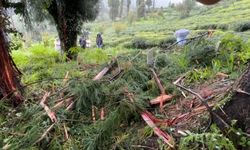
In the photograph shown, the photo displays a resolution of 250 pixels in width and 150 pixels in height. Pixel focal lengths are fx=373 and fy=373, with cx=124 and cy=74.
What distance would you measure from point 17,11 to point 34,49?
113 inches

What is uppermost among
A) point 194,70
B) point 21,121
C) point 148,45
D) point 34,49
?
point 194,70

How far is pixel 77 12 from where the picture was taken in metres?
13.3

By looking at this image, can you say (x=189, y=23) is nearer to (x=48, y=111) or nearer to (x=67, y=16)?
(x=67, y=16)

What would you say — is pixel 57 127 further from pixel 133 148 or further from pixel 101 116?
pixel 133 148

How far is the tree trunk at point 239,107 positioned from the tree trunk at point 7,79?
8.89 ft

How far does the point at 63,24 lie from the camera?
1266 centimetres

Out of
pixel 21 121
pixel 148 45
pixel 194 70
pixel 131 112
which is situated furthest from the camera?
pixel 148 45

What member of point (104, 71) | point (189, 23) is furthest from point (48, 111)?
point (189, 23)

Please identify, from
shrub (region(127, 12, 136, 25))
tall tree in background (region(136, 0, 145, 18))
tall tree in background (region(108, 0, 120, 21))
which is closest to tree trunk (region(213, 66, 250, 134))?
shrub (region(127, 12, 136, 25))

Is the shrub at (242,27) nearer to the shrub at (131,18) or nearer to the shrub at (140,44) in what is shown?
the shrub at (140,44)

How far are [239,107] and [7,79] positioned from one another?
9.90ft

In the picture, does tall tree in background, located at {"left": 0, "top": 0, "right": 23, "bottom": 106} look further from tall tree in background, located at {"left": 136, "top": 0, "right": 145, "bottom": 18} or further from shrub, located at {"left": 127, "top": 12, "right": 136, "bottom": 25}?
tall tree in background, located at {"left": 136, "top": 0, "right": 145, "bottom": 18}

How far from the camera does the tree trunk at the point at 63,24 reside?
12.5 meters

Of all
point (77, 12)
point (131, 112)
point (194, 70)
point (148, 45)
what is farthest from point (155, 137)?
point (148, 45)
